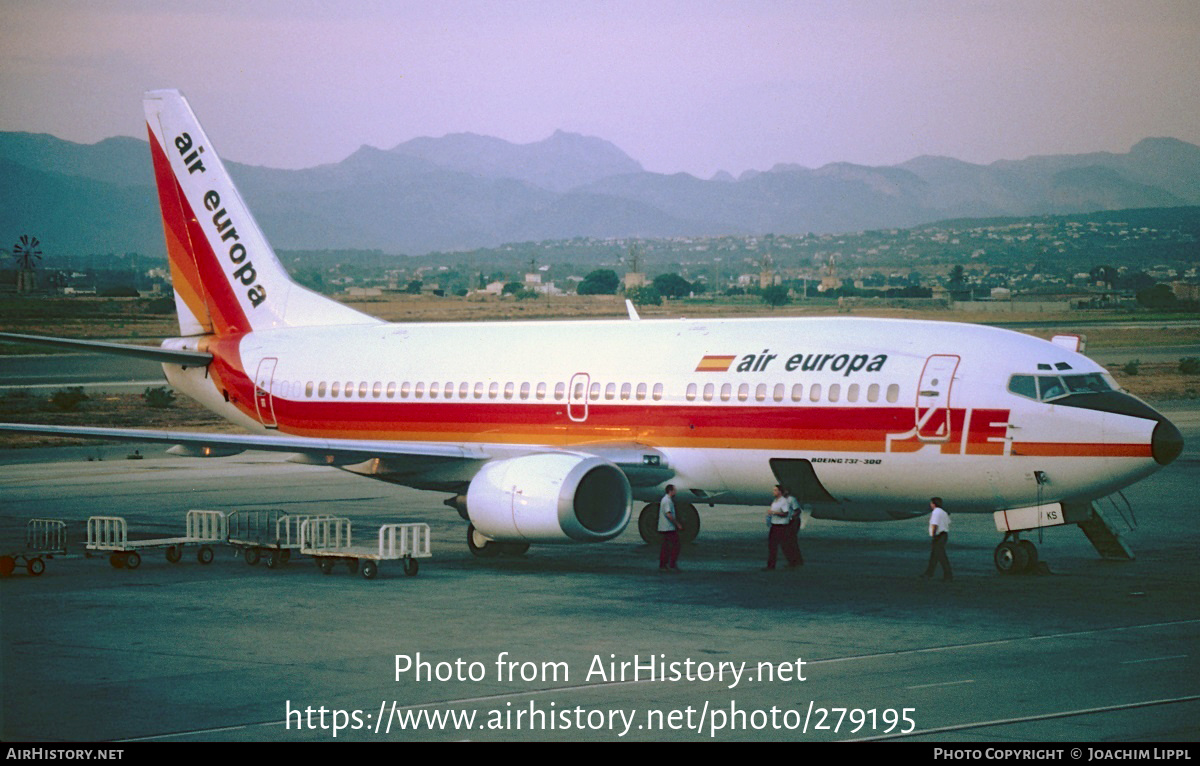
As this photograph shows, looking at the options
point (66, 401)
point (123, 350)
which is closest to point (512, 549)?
point (123, 350)

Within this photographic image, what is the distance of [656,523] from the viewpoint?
99.3 ft

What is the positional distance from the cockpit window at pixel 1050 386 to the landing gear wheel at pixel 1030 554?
8.69 ft

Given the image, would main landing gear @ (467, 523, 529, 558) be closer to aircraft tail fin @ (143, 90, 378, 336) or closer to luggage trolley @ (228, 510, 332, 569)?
luggage trolley @ (228, 510, 332, 569)

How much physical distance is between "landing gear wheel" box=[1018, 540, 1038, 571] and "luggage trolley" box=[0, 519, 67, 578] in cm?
1696

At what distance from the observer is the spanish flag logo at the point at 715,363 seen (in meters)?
28.2

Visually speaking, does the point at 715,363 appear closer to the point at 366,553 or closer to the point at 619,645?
the point at 366,553

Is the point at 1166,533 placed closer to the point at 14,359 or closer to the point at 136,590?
the point at 136,590

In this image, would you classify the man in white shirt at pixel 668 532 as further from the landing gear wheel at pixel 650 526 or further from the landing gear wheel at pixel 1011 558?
the landing gear wheel at pixel 1011 558

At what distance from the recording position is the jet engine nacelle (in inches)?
1018

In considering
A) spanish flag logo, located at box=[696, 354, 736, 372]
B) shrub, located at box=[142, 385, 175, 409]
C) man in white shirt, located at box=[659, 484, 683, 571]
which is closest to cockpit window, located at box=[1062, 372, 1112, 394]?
spanish flag logo, located at box=[696, 354, 736, 372]

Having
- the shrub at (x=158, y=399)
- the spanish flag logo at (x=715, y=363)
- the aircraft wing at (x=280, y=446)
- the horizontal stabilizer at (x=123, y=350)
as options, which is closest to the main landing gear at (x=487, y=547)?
the aircraft wing at (x=280, y=446)

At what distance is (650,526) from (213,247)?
1340cm

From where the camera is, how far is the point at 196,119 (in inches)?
1430
